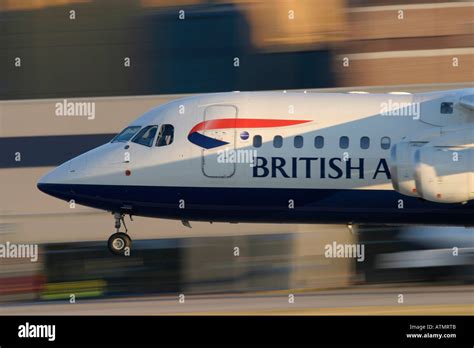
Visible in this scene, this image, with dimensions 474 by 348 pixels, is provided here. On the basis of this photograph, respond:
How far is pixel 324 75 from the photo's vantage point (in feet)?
128

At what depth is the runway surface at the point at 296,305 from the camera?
64.6 ft

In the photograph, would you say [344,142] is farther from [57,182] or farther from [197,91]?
[197,91]

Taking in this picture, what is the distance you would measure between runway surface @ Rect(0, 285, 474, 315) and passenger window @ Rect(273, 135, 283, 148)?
3.36 metres

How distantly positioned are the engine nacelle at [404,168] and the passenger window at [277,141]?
2.38 metres

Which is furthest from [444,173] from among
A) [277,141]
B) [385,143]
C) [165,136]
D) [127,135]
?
[127,135]

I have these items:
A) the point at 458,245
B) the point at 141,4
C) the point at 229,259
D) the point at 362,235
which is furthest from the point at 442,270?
the point at 141,4

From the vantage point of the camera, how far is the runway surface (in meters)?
19.7

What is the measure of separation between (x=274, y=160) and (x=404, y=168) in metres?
2.81

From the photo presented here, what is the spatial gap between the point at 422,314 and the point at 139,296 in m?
10.6

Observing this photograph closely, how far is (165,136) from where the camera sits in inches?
870

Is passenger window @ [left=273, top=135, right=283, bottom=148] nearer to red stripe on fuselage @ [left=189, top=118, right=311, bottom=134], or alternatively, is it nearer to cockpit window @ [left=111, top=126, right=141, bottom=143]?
red stripe on fuselage @ [left=189, top=118, right=311, bottom=134]

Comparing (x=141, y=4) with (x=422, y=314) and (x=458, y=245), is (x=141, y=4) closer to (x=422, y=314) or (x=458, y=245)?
(x=458, y=245)
